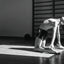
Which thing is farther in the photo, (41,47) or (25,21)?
(25,21)

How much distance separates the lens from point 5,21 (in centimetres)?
786

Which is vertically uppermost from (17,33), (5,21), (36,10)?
(36,10)

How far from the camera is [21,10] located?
7484 mm

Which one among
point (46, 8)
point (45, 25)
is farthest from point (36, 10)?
point (45, 25)

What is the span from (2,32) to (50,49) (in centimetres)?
478

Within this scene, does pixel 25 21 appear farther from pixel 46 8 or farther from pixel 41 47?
pixel 41 47

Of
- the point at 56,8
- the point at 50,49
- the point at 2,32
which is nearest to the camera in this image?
the point at 50,49

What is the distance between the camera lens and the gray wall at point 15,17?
7336 millimetres

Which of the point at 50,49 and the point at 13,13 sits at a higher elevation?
the point at 13,13

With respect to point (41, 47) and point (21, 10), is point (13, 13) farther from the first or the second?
point (41, 47)

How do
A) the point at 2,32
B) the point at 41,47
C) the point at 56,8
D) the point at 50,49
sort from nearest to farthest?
1. the point at 50,49
2. the point at 41,47
3. the point at 56,8
4. the point at 2,32

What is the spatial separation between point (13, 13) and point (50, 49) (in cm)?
455

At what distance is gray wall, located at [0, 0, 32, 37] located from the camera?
734 cm

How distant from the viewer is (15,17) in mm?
7652
